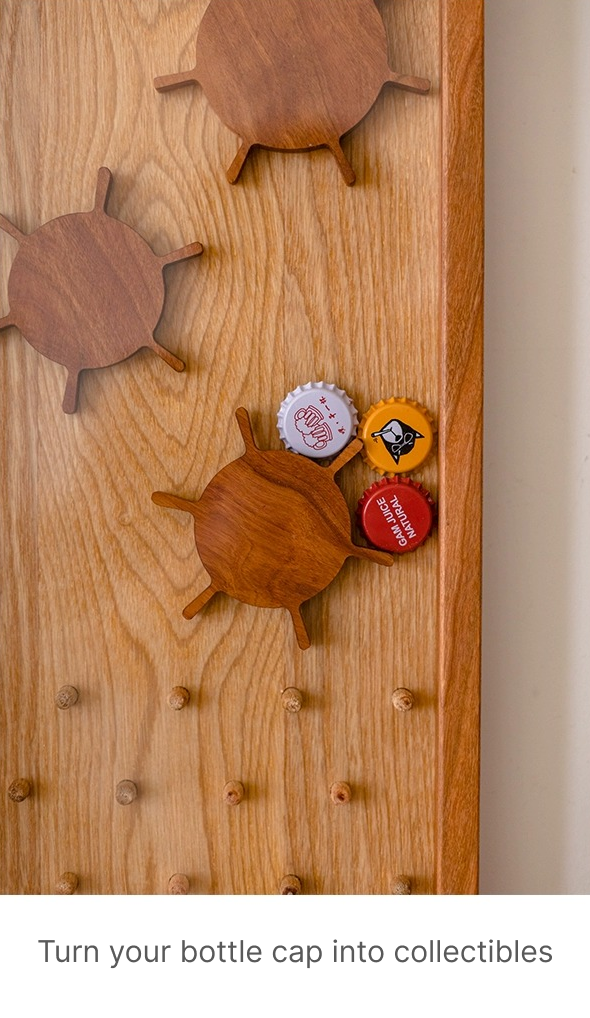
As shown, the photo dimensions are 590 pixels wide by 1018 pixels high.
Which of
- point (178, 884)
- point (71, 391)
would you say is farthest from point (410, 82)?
point (178, 884)

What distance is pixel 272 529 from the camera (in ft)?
2.18

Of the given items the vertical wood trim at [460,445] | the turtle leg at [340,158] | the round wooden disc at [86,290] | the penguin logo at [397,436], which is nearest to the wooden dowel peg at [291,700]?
the vertical wood trim at [460,445]

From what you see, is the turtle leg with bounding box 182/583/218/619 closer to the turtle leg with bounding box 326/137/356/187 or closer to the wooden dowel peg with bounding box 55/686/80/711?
the wooden dowel peg with bounding box 55/686/80/711

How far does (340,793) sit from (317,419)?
1.14 feet

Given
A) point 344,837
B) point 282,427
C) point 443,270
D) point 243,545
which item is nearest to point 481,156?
point 443,270

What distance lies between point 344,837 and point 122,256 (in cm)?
59

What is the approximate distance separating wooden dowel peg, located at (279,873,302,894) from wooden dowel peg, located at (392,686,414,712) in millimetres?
194

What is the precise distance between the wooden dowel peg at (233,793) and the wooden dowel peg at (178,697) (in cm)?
9

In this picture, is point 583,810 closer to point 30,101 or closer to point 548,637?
point 548,637

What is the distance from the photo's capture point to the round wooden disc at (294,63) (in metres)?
0.64

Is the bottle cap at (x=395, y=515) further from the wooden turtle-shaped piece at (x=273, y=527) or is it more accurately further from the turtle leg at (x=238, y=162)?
the turtle leg at (x=238, y=162)

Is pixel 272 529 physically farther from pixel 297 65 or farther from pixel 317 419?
pixel 297 65

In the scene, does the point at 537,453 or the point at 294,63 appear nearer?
the point at 294,63

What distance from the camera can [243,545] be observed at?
668 millimetres
